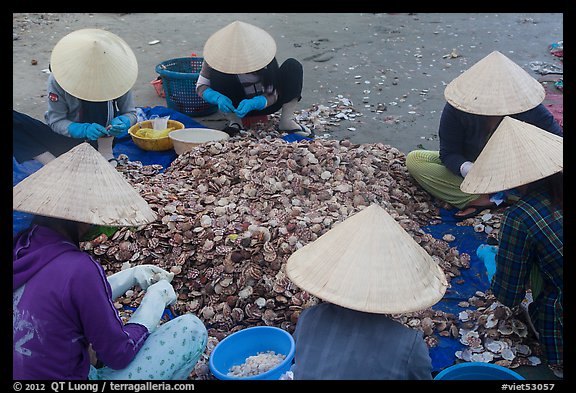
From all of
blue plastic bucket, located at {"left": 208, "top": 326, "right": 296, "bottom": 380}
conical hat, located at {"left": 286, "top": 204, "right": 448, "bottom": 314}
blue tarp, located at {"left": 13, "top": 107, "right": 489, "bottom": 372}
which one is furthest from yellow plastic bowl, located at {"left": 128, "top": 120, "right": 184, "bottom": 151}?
conical hat, located at {"left": 286, "top": 204, "right": 448, "bottom": 314}

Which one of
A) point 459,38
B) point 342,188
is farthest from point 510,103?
point 459,38

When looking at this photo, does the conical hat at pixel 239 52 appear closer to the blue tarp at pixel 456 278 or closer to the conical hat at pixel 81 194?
the blue tarp at pixel 456 278

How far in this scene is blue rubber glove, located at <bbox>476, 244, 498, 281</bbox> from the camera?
3.13 metres

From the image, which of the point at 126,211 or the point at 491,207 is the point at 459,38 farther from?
the point at 126,211

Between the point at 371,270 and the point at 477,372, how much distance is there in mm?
975

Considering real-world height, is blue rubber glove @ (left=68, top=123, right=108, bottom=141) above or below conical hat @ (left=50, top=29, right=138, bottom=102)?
below

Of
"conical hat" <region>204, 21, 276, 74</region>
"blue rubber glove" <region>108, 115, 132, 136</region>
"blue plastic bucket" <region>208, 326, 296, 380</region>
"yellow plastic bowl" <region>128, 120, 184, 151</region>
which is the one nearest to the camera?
"blue plastic bucket" <region>208, 326, 296, 380</region>

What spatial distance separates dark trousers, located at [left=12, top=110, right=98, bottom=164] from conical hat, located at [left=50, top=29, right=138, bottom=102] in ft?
1.03

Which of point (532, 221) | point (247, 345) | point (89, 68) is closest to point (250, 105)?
point (89, 68)

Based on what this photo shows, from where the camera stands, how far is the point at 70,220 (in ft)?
6.84

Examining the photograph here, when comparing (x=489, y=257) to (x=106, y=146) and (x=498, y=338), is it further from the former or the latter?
(x=106, y=146)

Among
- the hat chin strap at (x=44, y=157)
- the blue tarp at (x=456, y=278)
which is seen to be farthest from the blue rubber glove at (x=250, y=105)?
the blue tarp at (x=456, y=278)

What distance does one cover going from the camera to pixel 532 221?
2.51 meters

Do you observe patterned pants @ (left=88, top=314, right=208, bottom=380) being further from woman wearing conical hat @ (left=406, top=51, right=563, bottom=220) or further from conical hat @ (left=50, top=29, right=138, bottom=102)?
woman wearing conical hat @ (left=406, top=51, right=563, bottom=220)
